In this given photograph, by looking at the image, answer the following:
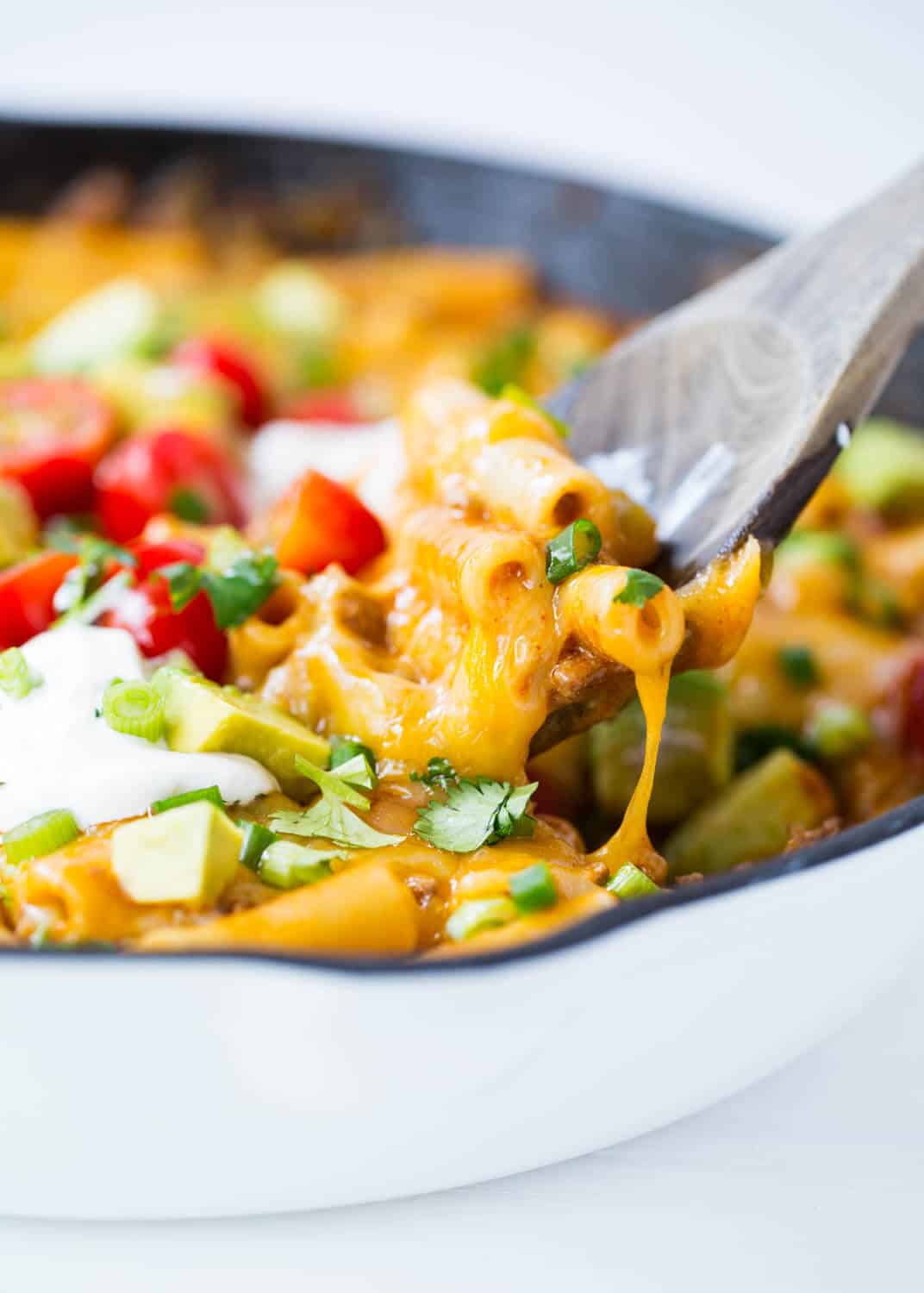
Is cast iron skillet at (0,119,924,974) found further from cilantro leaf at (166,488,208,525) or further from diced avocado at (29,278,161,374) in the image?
cilantro leaf at (166,488,208,525)

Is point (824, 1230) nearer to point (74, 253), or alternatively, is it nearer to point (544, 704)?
point (544, 704)

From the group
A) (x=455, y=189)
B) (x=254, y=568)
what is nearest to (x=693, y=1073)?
(x=254, y=568)

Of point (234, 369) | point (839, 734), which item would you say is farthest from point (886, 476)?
point (234, 369)

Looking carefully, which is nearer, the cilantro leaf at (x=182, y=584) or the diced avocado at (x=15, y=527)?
the cilantro leaf at (x=182, y=584)

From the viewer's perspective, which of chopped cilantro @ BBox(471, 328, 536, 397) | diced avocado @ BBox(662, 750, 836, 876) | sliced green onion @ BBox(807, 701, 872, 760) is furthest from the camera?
chopped cilantro @ BBox(471, 328, 536, 397)

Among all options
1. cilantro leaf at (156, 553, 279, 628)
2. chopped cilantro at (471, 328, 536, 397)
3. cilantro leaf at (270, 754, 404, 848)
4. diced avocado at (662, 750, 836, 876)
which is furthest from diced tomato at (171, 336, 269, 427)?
cilantro leaf at (270, 754, 404, 848)

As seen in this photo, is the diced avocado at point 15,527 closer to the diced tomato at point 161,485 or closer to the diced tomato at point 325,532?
the diced tomato at point 161,485

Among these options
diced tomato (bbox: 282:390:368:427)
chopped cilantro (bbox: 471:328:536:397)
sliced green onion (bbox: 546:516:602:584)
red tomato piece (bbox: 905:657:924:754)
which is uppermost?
sliced green onion (bbox: 546:516:602:584)

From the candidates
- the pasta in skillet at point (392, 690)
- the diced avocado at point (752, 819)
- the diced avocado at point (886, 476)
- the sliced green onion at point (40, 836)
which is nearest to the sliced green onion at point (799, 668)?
the pasta in skillet at point (392, 690)
